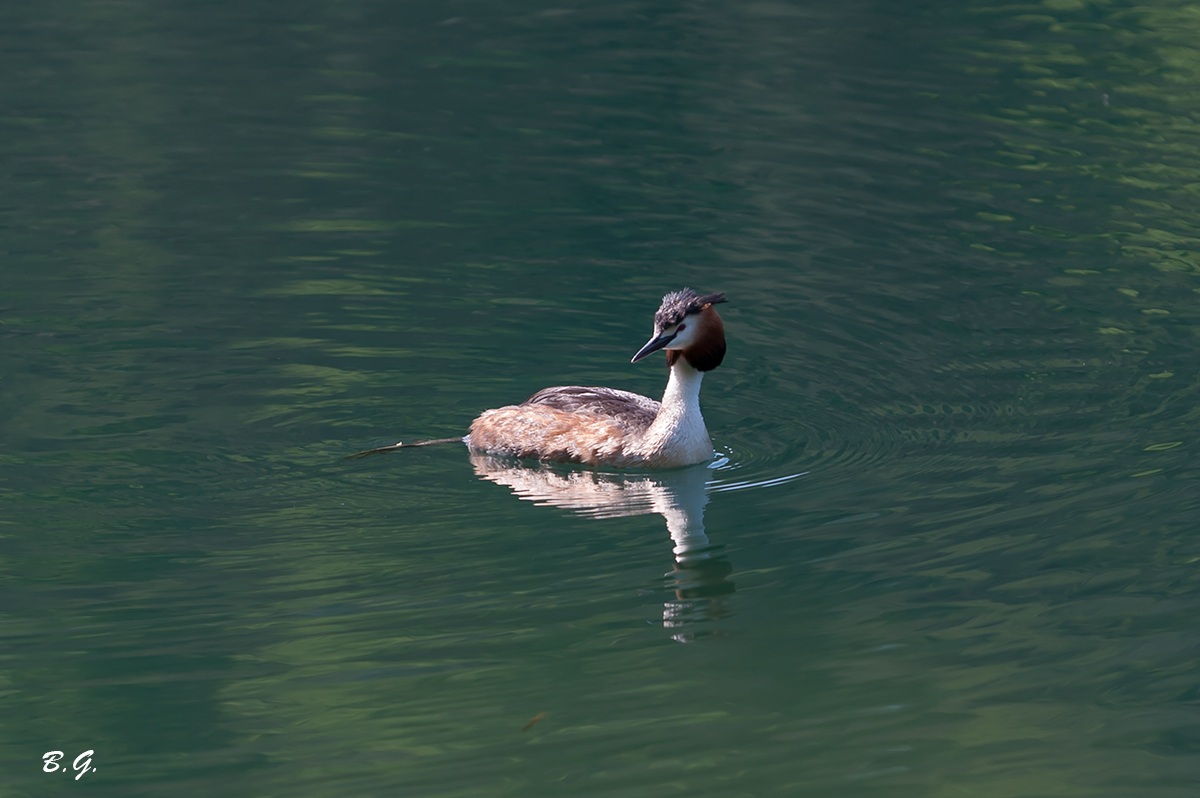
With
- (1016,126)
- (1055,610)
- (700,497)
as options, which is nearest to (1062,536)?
(1055,610)

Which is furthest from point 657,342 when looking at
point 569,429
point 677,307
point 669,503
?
point 669,503

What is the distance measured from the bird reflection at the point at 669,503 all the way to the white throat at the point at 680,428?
123 mm

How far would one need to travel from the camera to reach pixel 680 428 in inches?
502

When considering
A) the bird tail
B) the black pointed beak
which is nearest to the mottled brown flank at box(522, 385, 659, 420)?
Answer: the black pointed beak

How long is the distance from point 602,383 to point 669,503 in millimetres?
3010

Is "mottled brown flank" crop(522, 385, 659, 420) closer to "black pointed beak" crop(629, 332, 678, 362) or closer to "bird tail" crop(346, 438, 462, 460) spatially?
"black pointed beak" crop(629, 332, 678, 362)

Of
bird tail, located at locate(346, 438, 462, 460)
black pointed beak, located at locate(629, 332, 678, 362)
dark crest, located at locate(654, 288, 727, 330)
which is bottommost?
bird tail, located at locate(346, 438, 462, 460)

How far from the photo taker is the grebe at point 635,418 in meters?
12.8

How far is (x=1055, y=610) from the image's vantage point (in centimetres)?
1015

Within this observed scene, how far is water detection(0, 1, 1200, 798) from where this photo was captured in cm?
880

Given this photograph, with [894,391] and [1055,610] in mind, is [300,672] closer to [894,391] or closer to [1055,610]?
[1055,610]

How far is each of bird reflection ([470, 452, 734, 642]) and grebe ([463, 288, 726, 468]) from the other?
13 centimetres

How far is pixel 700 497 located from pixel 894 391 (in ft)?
9.18

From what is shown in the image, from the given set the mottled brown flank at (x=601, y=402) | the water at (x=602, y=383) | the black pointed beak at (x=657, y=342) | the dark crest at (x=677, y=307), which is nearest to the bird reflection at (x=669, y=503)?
the water at (x=602, y=383)
